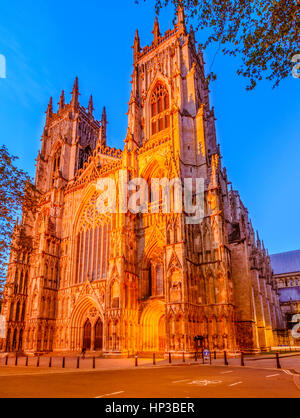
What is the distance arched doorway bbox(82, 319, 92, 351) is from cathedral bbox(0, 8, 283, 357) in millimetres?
86

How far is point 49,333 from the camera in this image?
30688 millimetres

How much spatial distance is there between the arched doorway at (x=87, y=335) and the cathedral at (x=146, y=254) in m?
0.09

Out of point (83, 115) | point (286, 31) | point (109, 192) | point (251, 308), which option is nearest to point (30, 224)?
point (109, 192)

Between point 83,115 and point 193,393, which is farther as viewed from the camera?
point 83,115

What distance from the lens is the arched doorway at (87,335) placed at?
95.5ft

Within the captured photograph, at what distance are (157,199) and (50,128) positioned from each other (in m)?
25.4

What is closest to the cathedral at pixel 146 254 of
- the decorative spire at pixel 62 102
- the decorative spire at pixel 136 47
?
the decorative spire at pixel 136 47

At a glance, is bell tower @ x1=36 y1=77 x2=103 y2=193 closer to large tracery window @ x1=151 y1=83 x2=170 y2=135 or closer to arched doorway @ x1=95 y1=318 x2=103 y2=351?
large tracery window @ x1=151 y1=83 x2=170 y2=135

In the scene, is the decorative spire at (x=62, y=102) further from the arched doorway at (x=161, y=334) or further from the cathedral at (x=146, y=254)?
the arched doorway at (x=161, y=334)

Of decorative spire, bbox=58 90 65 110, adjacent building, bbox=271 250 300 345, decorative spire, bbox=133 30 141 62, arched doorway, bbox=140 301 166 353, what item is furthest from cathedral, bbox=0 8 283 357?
adjacent building, bbox=271 250 300 345

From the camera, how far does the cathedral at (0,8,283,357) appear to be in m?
24.4

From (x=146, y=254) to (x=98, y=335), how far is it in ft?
27.8
